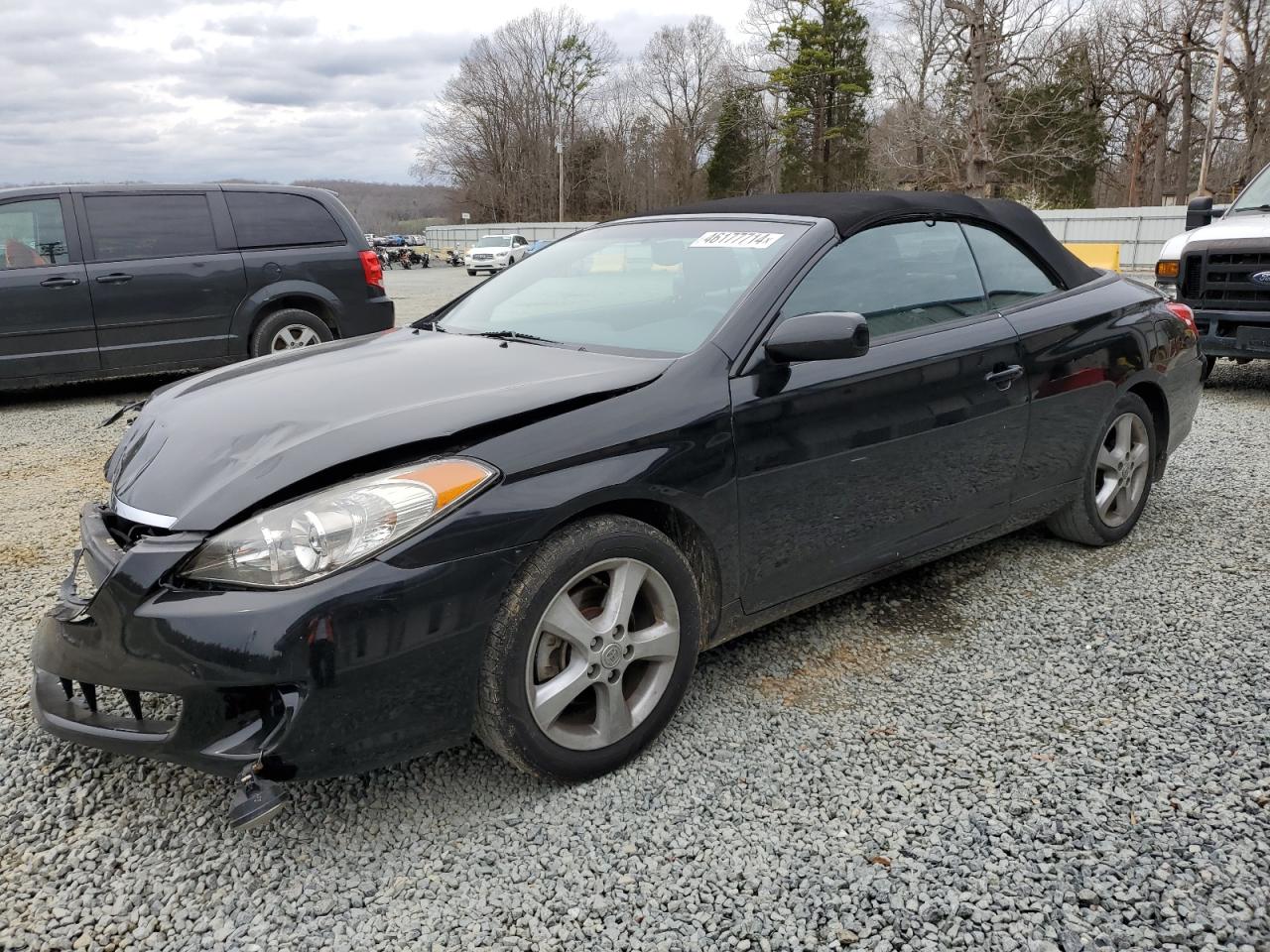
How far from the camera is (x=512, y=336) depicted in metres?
3.24

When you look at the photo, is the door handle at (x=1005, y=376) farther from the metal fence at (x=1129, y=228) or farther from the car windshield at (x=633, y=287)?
the metal fence at (x=1129, y=228)

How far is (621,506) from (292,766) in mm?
1016

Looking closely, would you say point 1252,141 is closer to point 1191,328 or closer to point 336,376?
point 1191,328

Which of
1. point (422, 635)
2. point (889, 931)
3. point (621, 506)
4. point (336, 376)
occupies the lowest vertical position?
point (889, 931)

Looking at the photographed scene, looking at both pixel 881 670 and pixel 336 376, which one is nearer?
pixel 336 376

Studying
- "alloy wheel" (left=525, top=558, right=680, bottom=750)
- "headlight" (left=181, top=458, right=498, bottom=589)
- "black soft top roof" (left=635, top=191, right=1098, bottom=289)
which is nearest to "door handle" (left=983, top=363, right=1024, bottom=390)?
"black soft top roof" (left=635, top=191, right=1098, bottom=289)

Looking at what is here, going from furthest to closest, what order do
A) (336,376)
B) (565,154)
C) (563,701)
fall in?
(565,154), (336,376), (563,701)

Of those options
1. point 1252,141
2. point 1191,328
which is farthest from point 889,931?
point 1252,141

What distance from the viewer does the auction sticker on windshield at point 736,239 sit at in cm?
311

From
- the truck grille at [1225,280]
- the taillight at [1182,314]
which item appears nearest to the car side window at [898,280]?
the taillight at [1182,314]

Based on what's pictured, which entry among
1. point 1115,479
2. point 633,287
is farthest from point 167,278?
point 1115,479

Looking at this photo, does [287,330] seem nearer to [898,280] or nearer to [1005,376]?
[898,280]

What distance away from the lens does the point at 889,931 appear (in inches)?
77.9

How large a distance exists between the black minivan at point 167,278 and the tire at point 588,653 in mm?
6647
